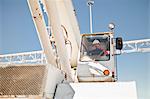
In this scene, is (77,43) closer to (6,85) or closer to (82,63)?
(82,63)

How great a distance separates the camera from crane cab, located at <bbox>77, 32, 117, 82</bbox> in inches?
196

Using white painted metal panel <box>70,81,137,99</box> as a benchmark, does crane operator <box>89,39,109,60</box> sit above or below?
above

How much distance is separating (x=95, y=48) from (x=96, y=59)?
0.26 meters

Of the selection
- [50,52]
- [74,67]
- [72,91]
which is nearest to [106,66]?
[74,67]

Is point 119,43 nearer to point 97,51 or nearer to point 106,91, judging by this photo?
point 97,51

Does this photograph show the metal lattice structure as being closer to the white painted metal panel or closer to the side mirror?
the white painted metal panel

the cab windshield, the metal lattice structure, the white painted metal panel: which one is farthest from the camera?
the cab windshield

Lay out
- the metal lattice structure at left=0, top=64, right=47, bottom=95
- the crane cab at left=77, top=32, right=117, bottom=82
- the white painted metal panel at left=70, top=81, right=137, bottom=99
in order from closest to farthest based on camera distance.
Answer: the metal lattice structure at left=0, top=64, right=47, bottom=95, the white painted metal panel at left=70, top=81, right=137, bottom=99, the crane cab at left=77, top=32, right=117, bottom=82

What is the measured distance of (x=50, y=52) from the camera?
4.65m

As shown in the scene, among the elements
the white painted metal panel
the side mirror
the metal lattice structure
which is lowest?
the white painted metal panel

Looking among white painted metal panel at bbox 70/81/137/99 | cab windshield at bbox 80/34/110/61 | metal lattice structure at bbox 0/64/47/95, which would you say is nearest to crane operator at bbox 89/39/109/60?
cab windshield at bbox 80/34/110/61

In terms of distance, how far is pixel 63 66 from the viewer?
4477 millimetres

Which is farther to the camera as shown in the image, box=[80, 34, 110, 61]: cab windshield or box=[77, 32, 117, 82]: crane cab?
box=[80, 34, 110, 61]: cab windshield

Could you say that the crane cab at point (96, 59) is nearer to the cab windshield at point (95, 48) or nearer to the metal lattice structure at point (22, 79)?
the cab windshield at point (95, 48)
